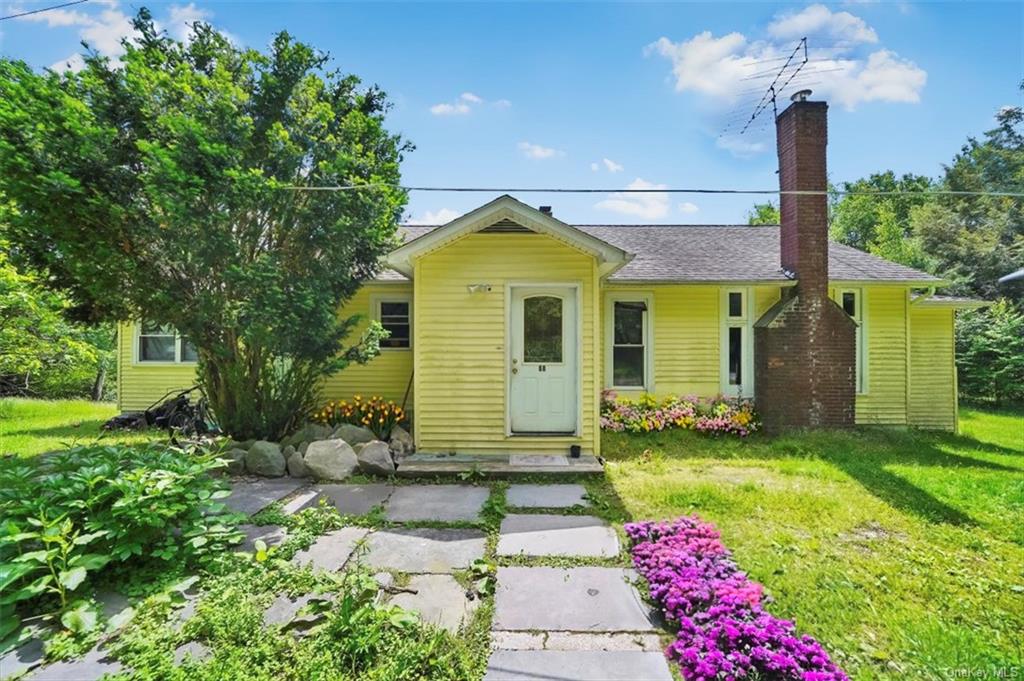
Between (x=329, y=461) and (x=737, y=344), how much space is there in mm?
7879

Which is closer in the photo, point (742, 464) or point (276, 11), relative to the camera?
point (276, 11)

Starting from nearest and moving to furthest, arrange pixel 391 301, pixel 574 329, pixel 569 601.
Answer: pixel 569 601
pixel 574 329
pixel 391 301

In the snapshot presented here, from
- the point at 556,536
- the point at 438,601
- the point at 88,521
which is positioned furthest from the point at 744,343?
the point at 88,521

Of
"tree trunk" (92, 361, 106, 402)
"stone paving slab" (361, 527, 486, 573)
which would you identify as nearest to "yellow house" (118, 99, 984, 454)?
"stone paving slab" (361, 527, 486, 573)

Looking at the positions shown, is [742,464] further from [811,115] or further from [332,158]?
[332,158]

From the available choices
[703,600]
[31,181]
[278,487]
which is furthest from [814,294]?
[31,181]

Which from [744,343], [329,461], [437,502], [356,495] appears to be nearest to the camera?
[437,502]

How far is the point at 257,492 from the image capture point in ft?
17.3

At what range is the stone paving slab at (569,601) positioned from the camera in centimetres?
284

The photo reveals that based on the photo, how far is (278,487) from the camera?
18.1 ft

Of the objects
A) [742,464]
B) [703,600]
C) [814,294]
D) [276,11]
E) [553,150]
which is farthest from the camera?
[814,294]

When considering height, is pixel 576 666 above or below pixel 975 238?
below

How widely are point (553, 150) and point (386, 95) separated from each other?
3.08m

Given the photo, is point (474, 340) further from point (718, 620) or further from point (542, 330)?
point (718, 620)
